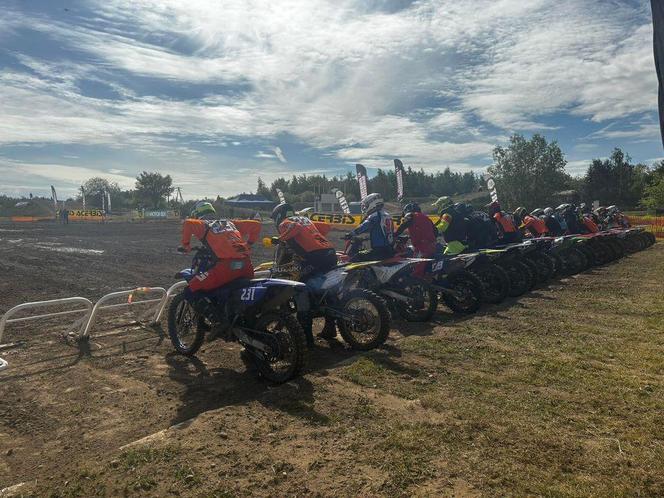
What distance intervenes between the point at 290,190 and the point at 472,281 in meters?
102

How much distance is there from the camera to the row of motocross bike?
4.84 meters

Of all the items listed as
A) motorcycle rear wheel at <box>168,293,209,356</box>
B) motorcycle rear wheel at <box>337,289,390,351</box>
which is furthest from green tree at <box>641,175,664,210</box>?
motorcycle rear wheel at <box>168,293,209,356</box>

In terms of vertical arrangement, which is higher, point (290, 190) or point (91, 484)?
point (290, 190)

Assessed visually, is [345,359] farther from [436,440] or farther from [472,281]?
[472,281]

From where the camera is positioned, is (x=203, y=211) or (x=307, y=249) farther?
(x=307, y=249)

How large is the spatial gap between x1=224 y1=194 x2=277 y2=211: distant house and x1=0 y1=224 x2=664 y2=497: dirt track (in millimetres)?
68631

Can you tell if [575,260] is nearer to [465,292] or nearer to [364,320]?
[465,292]

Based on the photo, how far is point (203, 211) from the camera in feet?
19.4

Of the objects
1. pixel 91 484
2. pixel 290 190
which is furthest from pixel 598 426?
pixel 290 190

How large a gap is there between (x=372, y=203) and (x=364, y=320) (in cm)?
262

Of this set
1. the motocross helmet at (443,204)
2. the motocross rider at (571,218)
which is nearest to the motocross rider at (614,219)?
the motocross rider at (571,218)

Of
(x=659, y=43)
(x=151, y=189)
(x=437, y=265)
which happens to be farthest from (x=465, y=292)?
(x=151, y=189)

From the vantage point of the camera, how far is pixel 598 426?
11.4 ft

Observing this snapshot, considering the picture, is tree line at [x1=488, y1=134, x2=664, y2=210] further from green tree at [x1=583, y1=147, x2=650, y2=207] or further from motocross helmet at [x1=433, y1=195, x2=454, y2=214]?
motocross helmet at [x1=433, y1=195, x2=454, y2=214]
